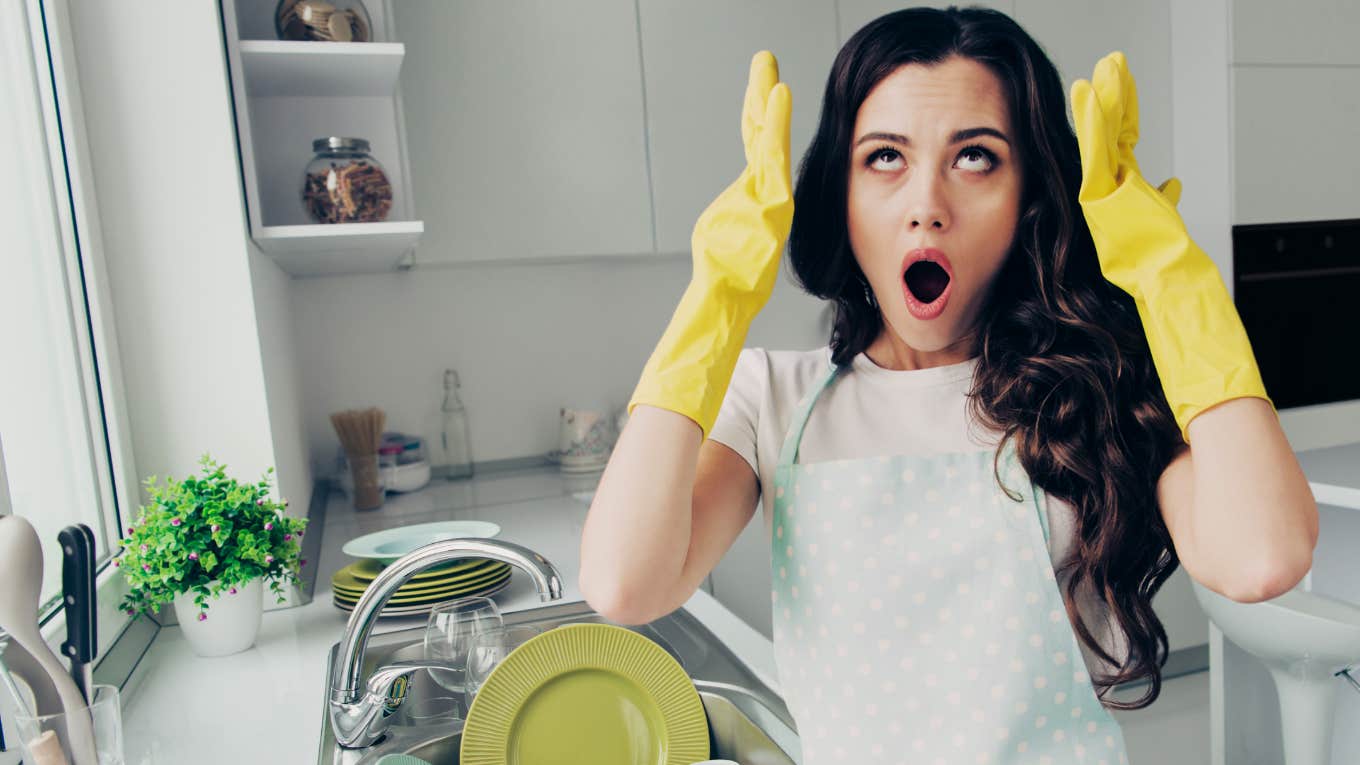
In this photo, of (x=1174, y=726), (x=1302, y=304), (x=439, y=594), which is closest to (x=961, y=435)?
(x=439, y=594)

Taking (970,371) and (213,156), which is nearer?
(970,371)

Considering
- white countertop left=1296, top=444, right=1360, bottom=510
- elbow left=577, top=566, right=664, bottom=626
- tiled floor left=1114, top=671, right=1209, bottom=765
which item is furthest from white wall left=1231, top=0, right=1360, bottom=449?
elbow left=577, top=566, right=664, bottom=626

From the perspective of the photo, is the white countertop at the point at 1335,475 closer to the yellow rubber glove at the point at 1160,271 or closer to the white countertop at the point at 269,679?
the yellow rubber glove at the point at 1160,271

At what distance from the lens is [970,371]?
81 centimetres

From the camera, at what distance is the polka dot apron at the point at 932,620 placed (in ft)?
2.36

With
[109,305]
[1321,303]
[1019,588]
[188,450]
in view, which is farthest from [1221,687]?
[109,305]

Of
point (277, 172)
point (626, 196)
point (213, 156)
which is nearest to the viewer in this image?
point (213, 156)

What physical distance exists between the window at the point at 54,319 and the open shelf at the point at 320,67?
36 centimetres

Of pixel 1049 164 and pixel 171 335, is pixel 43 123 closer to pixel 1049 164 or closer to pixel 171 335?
pixel 171 335

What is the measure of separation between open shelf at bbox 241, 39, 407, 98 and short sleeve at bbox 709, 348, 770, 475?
3.38ft

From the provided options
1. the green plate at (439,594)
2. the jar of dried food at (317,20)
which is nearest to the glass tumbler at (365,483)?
the green plate at (439,594)

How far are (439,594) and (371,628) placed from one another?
0.44 m

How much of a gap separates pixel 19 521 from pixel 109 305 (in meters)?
0.64

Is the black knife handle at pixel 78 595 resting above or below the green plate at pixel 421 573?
above
